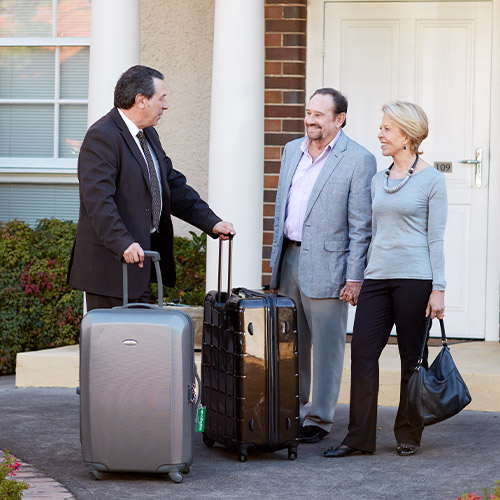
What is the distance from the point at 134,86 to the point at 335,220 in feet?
4.16

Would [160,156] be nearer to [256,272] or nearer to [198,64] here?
[256,272]

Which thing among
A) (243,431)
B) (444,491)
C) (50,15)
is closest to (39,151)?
(50,15)

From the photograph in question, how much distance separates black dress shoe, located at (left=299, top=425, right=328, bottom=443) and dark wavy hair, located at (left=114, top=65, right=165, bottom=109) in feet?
6.31

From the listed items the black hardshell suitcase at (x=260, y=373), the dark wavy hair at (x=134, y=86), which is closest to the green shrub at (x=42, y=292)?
the black hardshell suitcase at (x=260, y=373)

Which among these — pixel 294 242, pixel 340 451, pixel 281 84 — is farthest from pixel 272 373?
pixel 281 84

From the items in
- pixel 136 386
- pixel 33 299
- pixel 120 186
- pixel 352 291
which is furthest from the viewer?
pixel 33 299

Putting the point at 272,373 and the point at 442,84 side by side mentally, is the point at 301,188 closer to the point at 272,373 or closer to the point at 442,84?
the point at 272,373

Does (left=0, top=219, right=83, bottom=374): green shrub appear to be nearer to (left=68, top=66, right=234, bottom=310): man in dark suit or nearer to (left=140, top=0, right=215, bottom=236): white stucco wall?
(left=140, top=0, right=215, bottom=236): white stucco wall

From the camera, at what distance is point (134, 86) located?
16.0ft

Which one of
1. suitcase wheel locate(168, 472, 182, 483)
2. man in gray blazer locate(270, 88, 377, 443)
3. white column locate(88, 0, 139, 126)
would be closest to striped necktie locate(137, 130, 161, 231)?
man in gray blazer locate(270, 88, 377, 443)

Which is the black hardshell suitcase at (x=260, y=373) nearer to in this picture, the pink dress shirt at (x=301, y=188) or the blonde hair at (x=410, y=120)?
the pink dress shirt at (x=301, y=188)

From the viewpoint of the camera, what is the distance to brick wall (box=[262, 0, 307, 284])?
7492mm

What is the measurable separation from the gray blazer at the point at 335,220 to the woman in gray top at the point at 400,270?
0.20 metres

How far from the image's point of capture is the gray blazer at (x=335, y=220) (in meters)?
5.39
